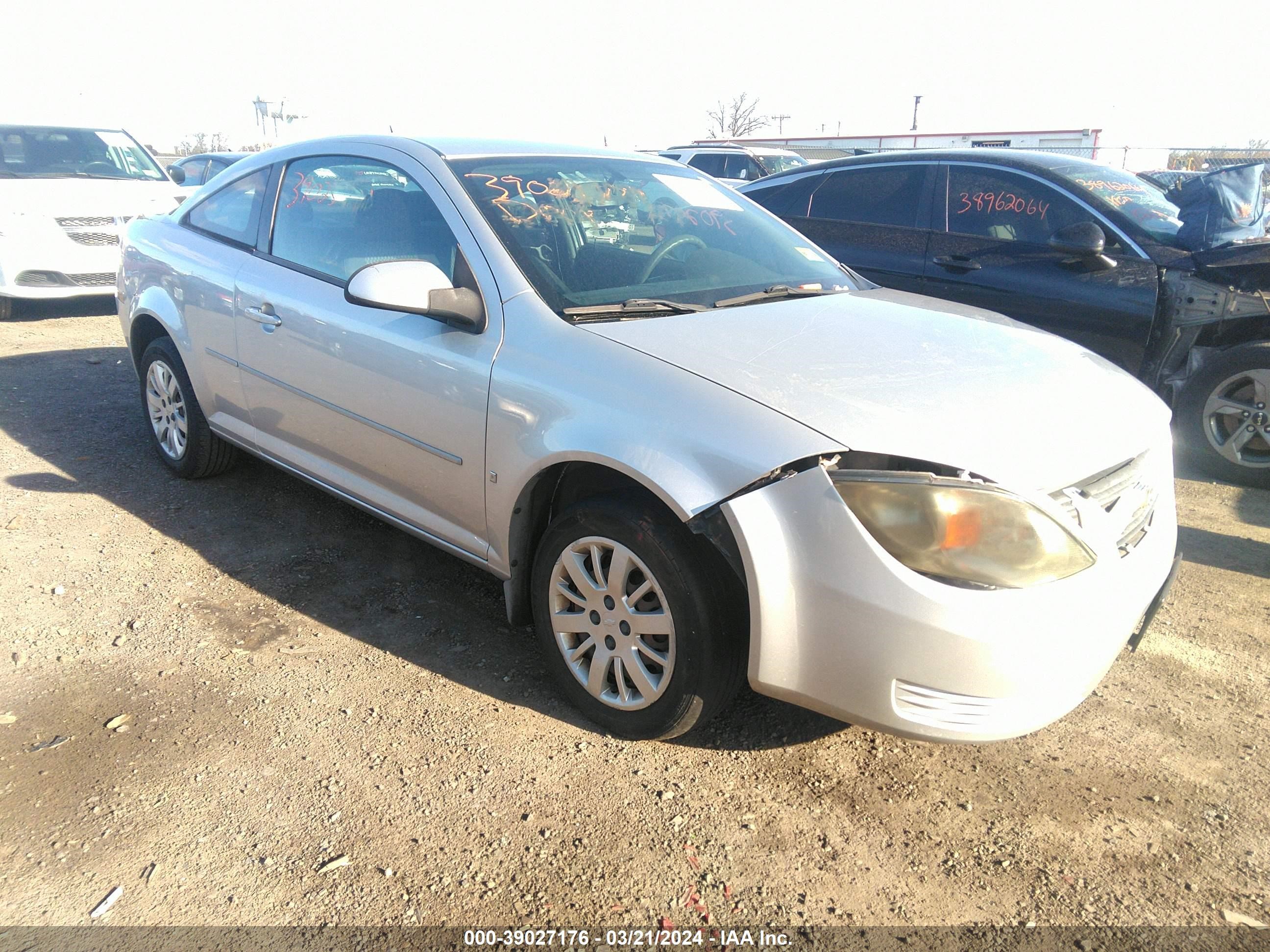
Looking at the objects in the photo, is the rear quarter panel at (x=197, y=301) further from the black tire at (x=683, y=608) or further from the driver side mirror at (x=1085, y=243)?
the driver side mirror at (x=1085, y=243)

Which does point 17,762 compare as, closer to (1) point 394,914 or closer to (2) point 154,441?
(1) point 394,914

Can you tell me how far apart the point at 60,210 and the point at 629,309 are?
758 cm

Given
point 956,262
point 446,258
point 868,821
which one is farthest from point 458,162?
point 956,262

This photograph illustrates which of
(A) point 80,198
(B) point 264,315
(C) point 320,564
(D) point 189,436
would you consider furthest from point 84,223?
(C) point 320,564

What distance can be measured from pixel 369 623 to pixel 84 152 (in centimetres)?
827

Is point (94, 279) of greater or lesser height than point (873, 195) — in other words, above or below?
below

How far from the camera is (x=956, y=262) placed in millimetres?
5500

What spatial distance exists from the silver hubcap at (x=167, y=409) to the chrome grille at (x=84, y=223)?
4.63 m

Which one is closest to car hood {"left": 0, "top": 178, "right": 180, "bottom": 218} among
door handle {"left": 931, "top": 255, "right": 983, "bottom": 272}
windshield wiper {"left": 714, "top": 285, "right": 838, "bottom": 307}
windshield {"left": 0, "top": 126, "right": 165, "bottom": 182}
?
windshield {"left": 0, "top": 126, "right": 165, "bottom": 182}

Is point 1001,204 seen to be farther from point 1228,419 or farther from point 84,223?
point 84,223

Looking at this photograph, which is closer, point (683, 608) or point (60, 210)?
point (683, 608)

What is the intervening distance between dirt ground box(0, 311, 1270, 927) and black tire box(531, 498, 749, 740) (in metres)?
0.19

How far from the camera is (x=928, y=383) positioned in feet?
8.32

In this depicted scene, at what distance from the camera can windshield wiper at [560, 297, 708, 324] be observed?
2855 millimetres
